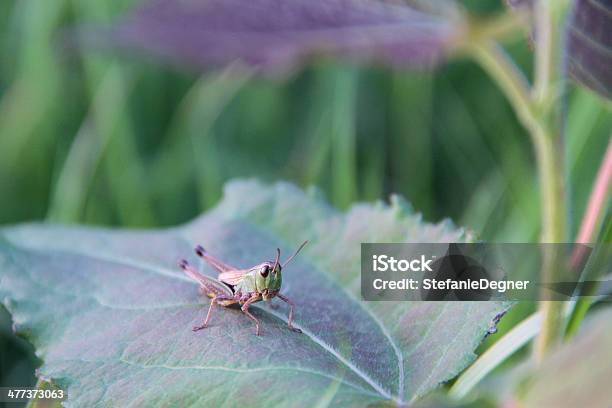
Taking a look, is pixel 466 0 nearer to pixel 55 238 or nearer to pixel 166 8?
pixel 55 238

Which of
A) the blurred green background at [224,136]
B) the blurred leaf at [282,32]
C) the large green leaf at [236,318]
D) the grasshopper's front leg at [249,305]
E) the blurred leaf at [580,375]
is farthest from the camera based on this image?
the blurred green background at [224,136]

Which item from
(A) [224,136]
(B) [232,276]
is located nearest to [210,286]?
(B) [232,276]

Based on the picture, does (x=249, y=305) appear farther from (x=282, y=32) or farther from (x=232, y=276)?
(x=282, y=32)

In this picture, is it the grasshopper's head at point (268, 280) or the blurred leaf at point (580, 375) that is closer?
the blurred leaf at point (580, 375)

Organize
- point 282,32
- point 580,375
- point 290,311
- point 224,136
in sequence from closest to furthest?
point 580,375, point 282,32, point 290,311, point 224,136

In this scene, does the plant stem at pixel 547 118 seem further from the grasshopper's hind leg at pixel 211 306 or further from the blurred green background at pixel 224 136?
the blurred green background at pixel 224 136

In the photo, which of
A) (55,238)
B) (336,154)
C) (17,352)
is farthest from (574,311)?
(17,352)

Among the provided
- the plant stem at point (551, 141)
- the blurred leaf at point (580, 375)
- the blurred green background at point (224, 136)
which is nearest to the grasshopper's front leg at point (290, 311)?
the plant stem at point (551, 141)
